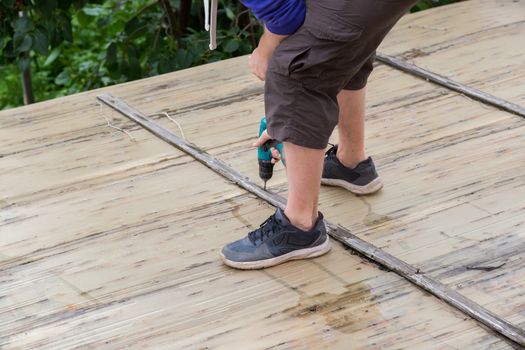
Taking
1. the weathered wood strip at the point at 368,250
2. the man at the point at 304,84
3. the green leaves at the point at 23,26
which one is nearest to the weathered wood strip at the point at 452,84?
the weathered wood strip at the point at 368,250

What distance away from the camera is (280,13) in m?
2.51

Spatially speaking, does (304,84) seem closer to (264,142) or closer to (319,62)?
(319,62)

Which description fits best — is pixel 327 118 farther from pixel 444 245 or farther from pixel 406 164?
pixel 406 164

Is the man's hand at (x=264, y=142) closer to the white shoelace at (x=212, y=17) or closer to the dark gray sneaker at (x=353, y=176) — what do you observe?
the dark gray sneaker at (x=353, y=176)

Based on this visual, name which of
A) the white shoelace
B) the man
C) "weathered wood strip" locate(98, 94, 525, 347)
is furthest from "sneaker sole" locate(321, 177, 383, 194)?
the white shoelace

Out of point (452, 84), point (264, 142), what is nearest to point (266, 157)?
point (264, 142)

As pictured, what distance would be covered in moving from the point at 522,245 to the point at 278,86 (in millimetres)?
776

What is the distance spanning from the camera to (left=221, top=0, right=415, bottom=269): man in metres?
2.49

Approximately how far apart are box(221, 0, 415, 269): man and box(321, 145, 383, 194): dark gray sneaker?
0.32 meters

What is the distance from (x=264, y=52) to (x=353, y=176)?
590 mm

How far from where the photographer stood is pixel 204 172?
10.8 feet

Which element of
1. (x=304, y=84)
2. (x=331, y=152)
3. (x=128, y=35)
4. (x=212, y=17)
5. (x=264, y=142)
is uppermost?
(x=212, y=17)

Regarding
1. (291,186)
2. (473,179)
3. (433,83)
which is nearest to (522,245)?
(473,179)

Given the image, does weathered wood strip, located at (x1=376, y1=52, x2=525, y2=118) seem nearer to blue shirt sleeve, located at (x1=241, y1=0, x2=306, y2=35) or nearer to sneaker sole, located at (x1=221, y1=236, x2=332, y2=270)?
sneaker sole, located at (x1=221, y1=236, x2=332, y2=270)
